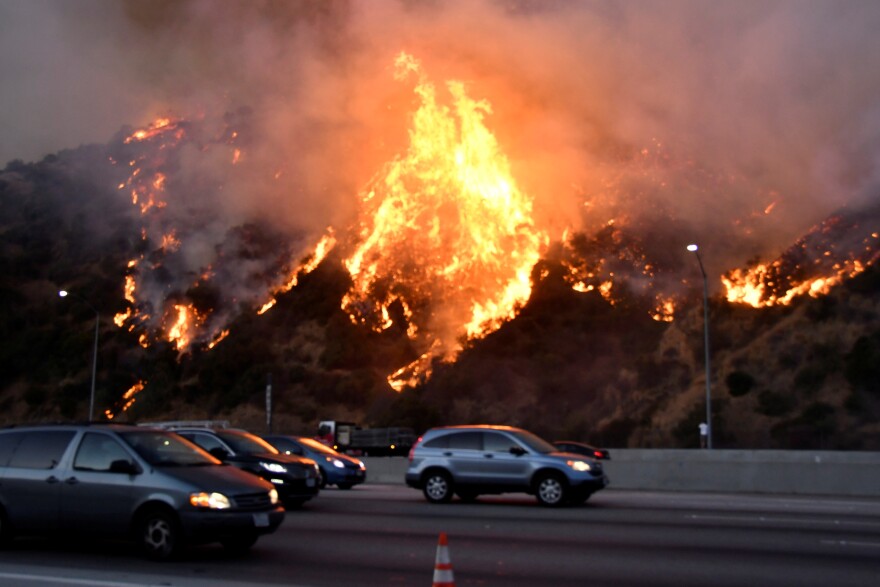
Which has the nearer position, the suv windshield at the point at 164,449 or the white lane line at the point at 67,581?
the white lane line at the point at 67,581

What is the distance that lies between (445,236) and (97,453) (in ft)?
202

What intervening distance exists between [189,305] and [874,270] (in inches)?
2049

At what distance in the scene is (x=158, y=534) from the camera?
36.1ft

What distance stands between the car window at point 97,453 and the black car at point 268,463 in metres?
5.57

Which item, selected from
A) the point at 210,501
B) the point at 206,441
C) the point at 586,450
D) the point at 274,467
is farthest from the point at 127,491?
the point at 586,450

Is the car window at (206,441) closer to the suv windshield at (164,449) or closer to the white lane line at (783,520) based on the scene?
the suv windshield at (164,449)

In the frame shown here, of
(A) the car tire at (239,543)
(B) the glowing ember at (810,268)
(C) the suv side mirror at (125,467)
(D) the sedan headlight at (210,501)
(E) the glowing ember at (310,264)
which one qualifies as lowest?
(A) the car tire at (239,543)

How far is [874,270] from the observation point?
5378 cm

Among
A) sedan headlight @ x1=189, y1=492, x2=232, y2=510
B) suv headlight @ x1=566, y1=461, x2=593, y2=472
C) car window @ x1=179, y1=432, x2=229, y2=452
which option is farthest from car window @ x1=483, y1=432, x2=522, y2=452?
sedan headlight @ x1=189, y1=492, x2=232, y2=510

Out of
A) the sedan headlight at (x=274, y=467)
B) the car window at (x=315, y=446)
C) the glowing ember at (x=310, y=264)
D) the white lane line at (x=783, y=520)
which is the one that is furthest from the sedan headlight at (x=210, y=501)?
the glowing ember at (x=310, y=264)

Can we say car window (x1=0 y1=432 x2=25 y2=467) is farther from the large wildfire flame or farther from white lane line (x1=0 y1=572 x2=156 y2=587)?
the large wildfire flame

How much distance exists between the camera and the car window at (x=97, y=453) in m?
11.4

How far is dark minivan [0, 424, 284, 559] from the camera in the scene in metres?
10.9

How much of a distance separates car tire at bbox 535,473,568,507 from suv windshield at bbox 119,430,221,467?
8.24 m
